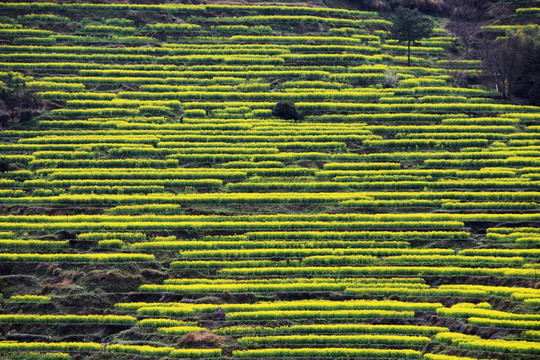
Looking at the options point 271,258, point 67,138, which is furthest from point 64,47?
point 271,258

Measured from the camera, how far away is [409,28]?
63.3 meters

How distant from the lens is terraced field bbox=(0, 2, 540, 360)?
35.8 metres

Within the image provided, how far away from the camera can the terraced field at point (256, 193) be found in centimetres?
3578

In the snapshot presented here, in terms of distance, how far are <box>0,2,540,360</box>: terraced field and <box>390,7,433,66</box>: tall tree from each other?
1959mm

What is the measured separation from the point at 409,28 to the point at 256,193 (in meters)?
24.9

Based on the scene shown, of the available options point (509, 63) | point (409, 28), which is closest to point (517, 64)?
point (509, 63)

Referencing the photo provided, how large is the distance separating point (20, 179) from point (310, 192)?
Answer: 1948 centimetres

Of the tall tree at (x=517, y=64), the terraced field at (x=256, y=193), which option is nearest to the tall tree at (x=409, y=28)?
the terraced field at (x=256, y=193)

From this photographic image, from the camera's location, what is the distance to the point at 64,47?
208ft

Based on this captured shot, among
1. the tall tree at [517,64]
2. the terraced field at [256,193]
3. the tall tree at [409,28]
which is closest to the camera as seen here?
the terraced field at [256,193]

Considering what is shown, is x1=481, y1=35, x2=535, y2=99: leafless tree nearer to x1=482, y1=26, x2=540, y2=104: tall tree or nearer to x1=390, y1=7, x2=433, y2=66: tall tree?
x1=482, y1=26, x2=540, y2=104: tall tree

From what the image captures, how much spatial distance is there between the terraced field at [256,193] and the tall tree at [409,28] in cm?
196

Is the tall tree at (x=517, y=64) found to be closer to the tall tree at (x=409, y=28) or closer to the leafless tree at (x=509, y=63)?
the leafless tree at (x=509, y=63)

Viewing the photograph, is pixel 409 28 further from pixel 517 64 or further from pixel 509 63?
pixel 517 64
